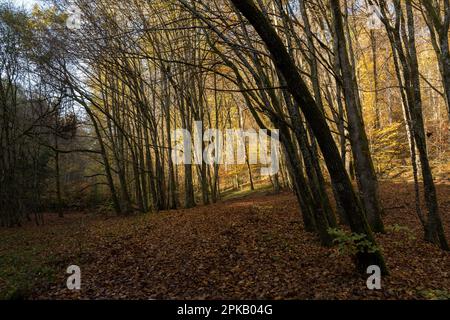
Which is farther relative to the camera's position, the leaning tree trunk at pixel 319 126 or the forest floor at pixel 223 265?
the forest floor at pixel 223 265

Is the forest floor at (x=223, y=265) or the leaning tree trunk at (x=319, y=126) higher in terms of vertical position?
the leaning tree trunk at (x=319, y=126)

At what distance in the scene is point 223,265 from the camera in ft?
20.2

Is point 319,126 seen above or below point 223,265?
above

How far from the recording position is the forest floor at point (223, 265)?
188 inches

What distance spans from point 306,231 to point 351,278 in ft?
10.8

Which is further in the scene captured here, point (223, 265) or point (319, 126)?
point (223, 265)

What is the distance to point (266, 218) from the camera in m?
9.99

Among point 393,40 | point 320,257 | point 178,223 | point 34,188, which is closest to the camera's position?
point 320,257

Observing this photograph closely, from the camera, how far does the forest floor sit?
4766mm

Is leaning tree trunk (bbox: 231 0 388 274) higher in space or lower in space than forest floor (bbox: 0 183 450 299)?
higher

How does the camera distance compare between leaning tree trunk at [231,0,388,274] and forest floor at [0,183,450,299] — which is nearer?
leaning tree trunk at [231,0,388,274]
